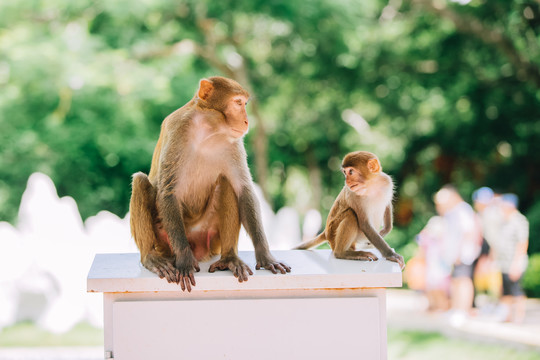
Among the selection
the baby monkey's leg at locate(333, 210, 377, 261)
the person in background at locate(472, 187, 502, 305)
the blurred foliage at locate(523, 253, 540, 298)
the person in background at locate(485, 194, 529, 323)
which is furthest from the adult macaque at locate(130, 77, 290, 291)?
the blurred foliage at locate(523, 253, 540, 298)

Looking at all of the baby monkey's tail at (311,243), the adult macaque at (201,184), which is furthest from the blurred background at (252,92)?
the adult macaque at (201,184)

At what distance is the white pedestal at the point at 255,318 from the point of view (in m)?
2.71

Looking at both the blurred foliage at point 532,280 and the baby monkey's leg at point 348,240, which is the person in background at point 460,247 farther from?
the baby monkey's leg at point 348,240

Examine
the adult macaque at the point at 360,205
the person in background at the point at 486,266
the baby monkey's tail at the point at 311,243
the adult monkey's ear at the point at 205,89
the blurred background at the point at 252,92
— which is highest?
the blurred background at the point at 252,92

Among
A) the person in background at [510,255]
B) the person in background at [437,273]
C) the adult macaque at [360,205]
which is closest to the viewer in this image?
the adult macaque at [360,205]

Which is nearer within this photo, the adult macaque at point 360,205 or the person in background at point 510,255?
the adult macaque at point 360,205

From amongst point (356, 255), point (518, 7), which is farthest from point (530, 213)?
point (356, 255)

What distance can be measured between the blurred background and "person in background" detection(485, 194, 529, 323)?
301 cm

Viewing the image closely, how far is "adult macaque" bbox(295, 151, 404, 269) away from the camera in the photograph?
3479 mm

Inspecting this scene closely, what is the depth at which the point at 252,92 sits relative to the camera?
50.1 feet

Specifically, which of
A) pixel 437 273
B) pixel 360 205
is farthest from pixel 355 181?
pixel 437 273

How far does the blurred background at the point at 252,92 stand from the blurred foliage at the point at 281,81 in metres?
0.04

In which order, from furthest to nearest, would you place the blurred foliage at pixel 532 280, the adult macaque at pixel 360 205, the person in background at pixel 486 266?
the blurred foliage at pixel 532 280 → the person in background at pixel 486 266 → the adult macaque at pixel 360 205

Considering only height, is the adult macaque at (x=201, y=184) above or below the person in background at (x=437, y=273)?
above
